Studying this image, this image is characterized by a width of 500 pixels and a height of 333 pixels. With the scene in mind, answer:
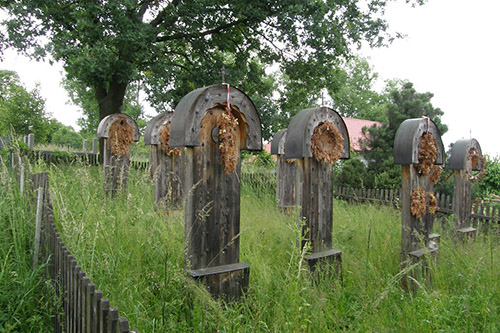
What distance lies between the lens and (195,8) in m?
11.3

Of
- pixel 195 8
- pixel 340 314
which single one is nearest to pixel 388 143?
pixel 195 8

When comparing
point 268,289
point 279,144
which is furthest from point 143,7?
point 268,289

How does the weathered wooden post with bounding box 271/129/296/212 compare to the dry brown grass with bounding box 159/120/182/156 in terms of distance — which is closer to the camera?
the dry brown grass with bounding box 159/120/182/156

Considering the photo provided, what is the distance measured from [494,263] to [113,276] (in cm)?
440

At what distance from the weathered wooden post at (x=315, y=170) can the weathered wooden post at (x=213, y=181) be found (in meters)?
0.93

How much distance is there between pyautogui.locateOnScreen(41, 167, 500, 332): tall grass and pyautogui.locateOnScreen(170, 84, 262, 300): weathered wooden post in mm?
257

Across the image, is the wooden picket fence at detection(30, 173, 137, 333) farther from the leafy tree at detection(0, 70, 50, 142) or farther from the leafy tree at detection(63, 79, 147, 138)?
the leafy tree at detection(63, 79, 147, 138)

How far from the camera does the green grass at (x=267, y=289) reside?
293cm

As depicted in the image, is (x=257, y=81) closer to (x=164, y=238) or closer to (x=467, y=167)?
(x=467, y=167)

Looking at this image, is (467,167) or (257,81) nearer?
(467,167)

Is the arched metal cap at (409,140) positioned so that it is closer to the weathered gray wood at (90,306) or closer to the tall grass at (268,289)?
the tall grass at (268,289)

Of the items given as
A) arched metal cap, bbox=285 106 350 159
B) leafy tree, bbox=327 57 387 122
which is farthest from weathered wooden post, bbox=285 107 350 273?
leafy tree, bbox=327 57 387 122

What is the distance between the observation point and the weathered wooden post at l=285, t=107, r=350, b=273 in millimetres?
4680

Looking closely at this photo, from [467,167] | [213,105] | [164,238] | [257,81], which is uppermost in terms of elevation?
[257,81]
